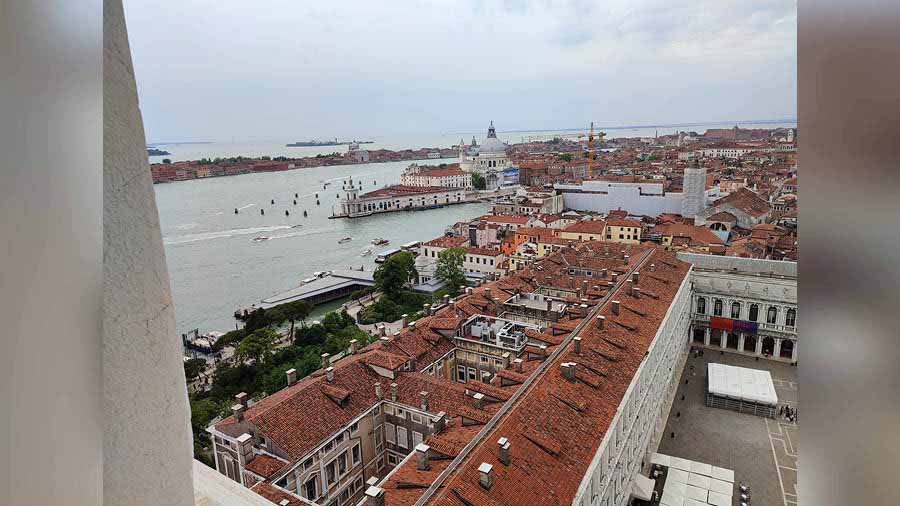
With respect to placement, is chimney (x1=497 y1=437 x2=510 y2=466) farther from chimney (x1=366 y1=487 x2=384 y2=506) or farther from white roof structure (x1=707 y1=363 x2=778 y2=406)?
white roof structure (x1=707 y1=363 x2=778 y2=406)

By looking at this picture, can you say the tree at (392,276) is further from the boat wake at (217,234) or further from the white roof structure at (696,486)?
the boat wake at (217,234)

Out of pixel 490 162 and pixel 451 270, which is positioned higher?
pixel 490 162

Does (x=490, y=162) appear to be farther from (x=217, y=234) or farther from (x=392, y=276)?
(x=392, y=276)

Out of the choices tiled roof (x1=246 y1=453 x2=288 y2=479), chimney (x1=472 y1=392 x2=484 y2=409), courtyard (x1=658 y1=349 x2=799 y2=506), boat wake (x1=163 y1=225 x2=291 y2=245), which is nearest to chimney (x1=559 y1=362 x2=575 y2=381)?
chimney (x1=472 y1=392 x2=484 y2=409)

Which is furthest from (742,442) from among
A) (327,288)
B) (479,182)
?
(479,182)

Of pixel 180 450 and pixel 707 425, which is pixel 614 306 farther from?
pixel 180 450
